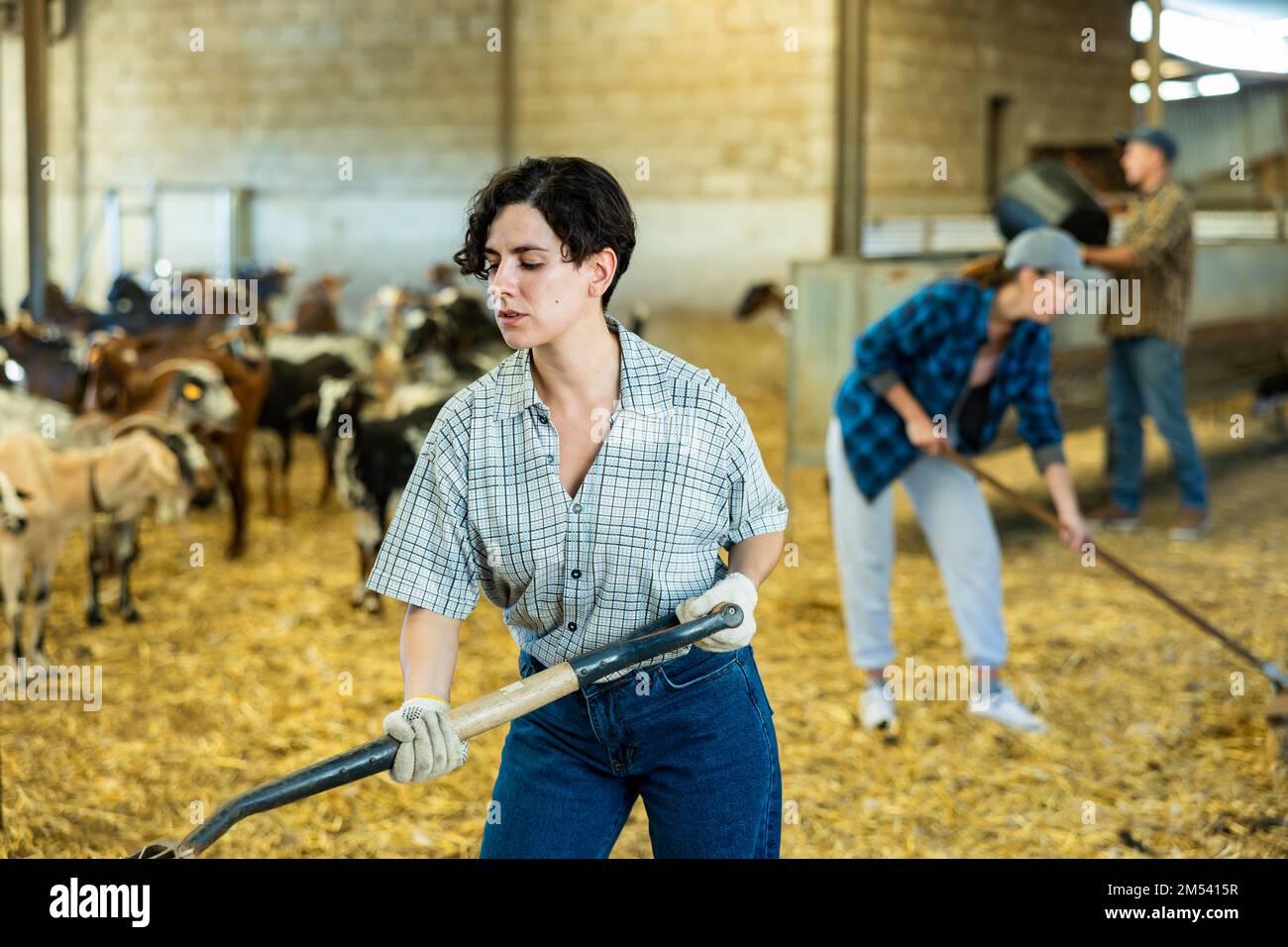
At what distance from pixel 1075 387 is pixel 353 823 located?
5.92 meters

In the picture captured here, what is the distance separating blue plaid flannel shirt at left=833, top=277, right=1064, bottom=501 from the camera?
14.4ft

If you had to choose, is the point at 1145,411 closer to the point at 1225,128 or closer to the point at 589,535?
the point at 589,535

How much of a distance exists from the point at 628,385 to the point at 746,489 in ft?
0.82

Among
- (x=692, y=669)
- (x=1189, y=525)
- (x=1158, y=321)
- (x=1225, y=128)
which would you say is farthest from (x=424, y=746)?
(x=1225, y=128)

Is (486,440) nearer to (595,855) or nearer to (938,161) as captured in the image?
(595,855)

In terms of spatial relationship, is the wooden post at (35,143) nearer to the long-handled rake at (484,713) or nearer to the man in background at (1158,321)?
the man in background at (1158,321)

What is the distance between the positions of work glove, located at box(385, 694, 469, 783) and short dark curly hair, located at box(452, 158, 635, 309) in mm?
653

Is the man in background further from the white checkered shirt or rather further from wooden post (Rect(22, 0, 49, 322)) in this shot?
wooden post (Rect(22, 0, 49, 322))

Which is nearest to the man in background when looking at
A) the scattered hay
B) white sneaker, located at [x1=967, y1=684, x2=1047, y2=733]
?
the scattered hay

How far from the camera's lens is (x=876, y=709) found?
15.8 feet

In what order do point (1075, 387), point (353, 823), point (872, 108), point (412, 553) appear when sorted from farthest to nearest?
point (872, 108)
point (1075, 387)
point (353, 823)
point (412, 553)

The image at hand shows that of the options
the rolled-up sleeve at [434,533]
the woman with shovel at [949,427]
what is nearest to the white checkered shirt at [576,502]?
the rolled-up sleeve at [434,533]
